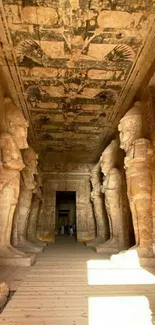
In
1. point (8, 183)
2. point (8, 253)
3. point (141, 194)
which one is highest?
point (8, 183)

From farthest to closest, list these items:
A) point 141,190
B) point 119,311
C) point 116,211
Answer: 1. point 116,211
2. point 141,190
3. point 119,311

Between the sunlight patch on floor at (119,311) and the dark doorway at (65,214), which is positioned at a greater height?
the dark doorway at (65,214)

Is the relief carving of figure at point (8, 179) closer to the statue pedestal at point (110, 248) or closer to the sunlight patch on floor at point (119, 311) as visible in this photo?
the statue pedestal at point (110, 248)

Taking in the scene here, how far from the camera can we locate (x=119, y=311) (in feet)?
8.10

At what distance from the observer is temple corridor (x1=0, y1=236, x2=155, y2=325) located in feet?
7.63

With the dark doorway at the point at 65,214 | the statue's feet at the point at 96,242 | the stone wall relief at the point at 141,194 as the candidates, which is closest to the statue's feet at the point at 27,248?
the stone wall relief at the point at 141,194

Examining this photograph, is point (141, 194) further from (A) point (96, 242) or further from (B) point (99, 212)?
(B) point (99, 212)

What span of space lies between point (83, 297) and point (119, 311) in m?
0.60

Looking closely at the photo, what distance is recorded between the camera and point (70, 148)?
1103 centimetres

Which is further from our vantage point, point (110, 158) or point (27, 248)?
point (110, 158)

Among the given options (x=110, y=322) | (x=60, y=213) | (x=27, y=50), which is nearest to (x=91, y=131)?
(x=27, y=50)

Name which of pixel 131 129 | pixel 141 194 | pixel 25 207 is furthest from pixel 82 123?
pixel 141 194

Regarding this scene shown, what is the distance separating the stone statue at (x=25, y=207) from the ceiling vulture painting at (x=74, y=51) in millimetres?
1672

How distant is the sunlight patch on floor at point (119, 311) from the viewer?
226 cm
